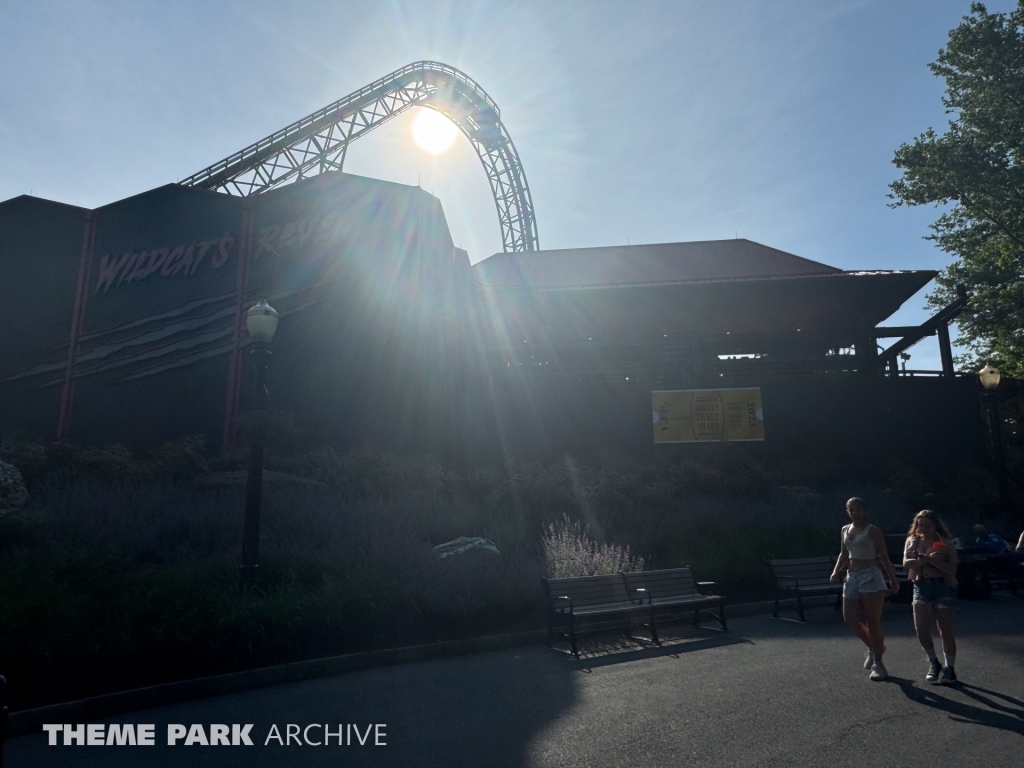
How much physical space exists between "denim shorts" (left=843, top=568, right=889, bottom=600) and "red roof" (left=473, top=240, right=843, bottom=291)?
19.2m

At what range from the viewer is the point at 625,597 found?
32.4 ft

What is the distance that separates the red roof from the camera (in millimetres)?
27484

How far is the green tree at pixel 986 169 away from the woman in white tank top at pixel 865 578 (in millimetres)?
17981

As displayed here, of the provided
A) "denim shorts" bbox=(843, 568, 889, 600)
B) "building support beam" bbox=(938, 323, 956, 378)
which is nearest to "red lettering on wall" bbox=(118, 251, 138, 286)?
"denim shorts" bbox=(843, 568, 889, 600)

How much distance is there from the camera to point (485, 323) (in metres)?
26.2

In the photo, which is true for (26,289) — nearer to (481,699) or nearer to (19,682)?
(19,682)

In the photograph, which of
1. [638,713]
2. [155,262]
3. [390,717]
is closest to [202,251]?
[155,262]

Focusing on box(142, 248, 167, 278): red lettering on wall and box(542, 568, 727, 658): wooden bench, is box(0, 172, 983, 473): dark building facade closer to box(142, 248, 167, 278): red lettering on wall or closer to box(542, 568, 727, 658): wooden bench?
box(142, 248, 167, 278): red lettering on wall

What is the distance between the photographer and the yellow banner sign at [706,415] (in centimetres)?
2159

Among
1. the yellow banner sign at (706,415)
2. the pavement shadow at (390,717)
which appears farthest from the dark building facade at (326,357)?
the pavement shadow at (390,717)

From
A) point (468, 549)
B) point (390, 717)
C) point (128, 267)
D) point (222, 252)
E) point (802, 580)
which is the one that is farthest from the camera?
point (128, 267)

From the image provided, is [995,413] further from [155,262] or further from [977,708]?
[155,262]

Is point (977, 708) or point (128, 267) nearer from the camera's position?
point (977, 708)

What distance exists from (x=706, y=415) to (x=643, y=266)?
10148 mm
